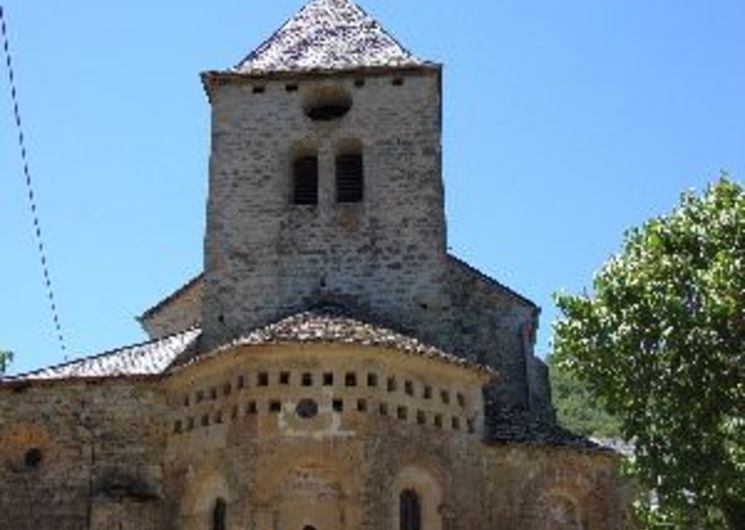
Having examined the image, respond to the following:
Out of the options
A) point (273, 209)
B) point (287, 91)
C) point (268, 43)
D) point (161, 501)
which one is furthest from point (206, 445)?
point (268, 43)

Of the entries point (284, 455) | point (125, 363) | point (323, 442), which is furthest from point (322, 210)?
point (284, 455)

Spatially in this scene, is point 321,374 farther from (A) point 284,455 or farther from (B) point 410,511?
(B) point 410,511

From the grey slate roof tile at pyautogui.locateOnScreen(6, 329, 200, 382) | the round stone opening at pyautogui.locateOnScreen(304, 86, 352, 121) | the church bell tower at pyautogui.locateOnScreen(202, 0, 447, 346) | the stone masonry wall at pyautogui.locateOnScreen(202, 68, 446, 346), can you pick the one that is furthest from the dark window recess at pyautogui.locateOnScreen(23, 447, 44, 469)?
the round stone opening at pyautogui.locateOnScreen(304, 86, 352, 121)

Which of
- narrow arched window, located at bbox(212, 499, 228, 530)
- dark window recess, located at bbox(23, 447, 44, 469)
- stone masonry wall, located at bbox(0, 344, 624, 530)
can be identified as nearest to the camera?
stone masonry wall, located at bbox(0, 344, 624, 530)

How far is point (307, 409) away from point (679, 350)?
5851mm

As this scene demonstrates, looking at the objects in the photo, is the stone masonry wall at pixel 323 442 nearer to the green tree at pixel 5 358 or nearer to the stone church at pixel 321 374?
the stone church at pixel 321 374

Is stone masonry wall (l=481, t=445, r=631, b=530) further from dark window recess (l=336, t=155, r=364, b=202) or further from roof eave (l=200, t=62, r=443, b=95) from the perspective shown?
roof eave (l=200, t=62, r=443, b=95)

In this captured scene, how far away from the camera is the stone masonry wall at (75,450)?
838 inches

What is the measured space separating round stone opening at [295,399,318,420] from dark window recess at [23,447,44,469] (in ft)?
16.7

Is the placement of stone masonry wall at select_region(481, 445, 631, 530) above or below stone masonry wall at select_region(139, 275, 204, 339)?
below

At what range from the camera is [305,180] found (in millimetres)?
25594

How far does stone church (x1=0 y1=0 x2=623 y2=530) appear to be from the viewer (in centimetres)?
1989

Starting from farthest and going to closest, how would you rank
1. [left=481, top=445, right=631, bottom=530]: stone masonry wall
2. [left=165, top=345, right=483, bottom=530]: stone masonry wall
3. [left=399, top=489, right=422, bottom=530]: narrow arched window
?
[left=481, top=445, right=631, bottom=530]: stone masonry wall
[left=399, top=489, right=422, bottom=530]: narrow arched window
[left=165, top=345, right=483, bottom=530]: stone masonry wall

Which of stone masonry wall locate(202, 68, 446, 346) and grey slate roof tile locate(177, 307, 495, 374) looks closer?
grey slate roof tile locate(177, 307, 495, 374)
